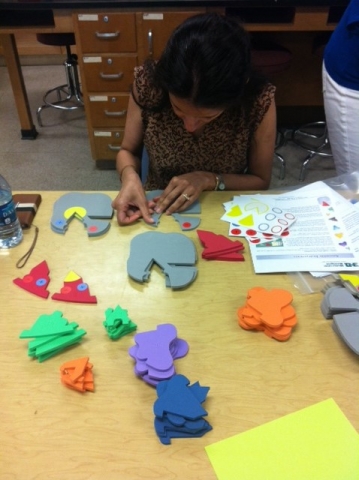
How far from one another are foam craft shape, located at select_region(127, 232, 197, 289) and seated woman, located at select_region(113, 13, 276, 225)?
0.31ft

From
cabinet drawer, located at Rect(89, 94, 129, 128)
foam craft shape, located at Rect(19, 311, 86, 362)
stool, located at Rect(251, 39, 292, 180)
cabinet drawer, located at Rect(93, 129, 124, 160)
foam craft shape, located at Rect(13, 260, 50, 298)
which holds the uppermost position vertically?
foam craft shape, located at Rect(19, 311, 86, 362)

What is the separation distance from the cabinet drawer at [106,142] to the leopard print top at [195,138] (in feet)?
3.87

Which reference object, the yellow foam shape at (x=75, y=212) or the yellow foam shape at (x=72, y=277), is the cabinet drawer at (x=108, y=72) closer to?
the yellow foam shape at (x=75, y=212)

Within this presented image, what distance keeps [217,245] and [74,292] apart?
330mm

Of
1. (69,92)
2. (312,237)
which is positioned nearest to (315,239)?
(312,237)

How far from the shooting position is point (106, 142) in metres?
2.48

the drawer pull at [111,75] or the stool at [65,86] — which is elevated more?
the drawer pull at [111,75]

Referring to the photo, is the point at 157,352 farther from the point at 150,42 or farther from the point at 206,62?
the point at 150,42

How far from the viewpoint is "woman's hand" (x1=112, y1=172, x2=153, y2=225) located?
107 centimetres

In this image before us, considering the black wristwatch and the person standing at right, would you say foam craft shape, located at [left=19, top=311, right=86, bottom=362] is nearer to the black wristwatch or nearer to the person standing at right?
the black wristwatch

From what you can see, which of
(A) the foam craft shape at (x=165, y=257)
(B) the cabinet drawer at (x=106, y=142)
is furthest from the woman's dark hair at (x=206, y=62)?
(B) the cabinet drawer at (x=106, y=142)

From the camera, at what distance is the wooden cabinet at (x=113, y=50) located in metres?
2.07

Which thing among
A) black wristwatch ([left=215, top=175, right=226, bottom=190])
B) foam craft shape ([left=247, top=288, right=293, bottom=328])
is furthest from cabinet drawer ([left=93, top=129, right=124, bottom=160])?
foam craft shape ([left=247, top=288, right=293, bottom=328])

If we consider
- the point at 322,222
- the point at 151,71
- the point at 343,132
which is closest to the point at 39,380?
the point at 322,222
